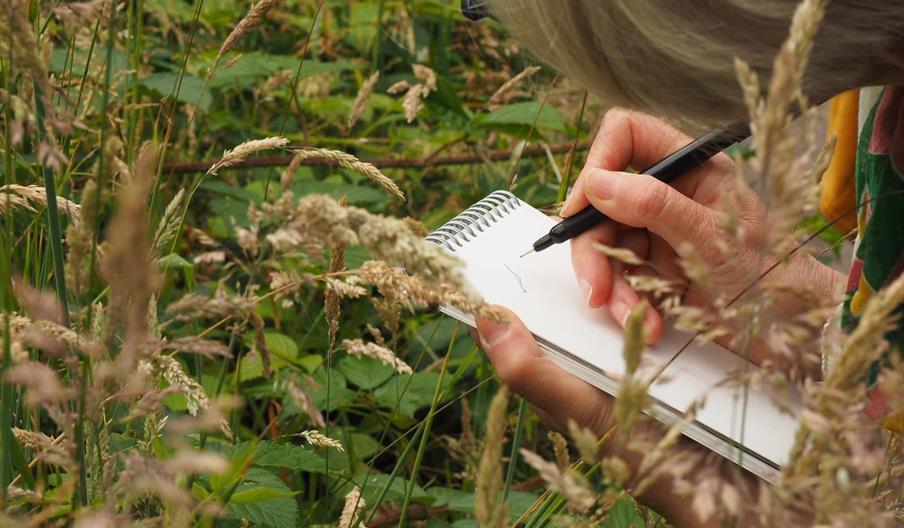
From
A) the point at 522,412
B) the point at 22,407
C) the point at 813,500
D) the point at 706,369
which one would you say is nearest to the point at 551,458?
the point at 706,369

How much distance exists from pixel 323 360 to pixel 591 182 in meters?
0.62

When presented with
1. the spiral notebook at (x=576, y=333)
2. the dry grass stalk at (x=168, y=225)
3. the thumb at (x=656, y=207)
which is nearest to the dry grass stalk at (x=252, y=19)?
the dry grass stalk at (x=168, y=225)

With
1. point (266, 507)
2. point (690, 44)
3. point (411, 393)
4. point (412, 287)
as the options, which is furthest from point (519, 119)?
point (412, 287)

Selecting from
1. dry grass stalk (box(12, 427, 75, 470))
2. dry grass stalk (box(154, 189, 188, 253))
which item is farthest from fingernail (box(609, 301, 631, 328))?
dry grass stalk (box(12, 427, 75, 470))

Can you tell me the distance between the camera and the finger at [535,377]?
51.3 inches

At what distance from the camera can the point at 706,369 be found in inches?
55.3

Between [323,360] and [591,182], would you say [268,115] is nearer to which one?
[323,360]

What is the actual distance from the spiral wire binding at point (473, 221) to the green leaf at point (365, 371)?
0.97ft

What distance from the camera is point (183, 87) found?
203 centimetres

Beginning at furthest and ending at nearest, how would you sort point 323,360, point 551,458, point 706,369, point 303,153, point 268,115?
point 268,115, point 551,458, point 323,360, point 706,369, point 303,153

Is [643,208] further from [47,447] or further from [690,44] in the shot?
[47,447]

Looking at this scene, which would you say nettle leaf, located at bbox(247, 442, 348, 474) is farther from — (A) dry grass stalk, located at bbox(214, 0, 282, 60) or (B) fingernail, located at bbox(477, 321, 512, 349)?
(A) dry grass stalk, located at bbox(214, 0, 282, 60)

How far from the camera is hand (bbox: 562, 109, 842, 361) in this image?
141 centimetres

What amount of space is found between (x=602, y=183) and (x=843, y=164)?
0.85m
